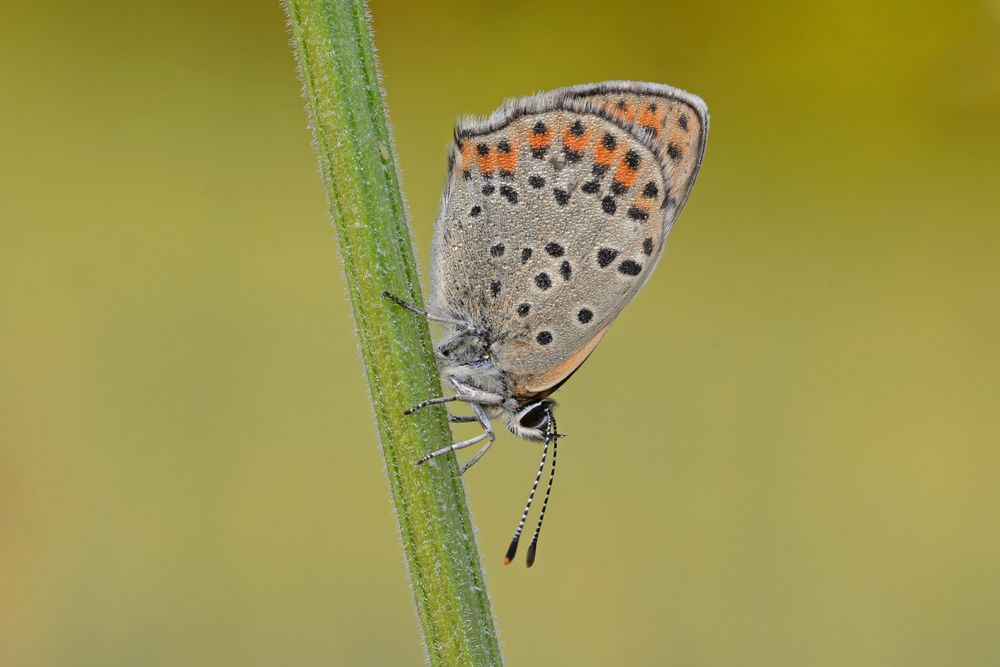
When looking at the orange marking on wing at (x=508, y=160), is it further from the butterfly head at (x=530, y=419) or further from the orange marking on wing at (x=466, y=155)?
the butterfly head at (x=530, y=419)

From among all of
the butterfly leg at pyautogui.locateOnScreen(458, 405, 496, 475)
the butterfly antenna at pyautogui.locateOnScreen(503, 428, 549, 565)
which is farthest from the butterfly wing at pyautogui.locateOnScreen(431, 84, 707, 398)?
the butterfly antenna at pyautogui.locateOnScreen(503, 428, 549, 565)

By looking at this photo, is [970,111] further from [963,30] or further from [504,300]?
[504,300]

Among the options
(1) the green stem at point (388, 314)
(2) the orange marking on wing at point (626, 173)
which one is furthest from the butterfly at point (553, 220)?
(1) the green stem at point (388, 314)

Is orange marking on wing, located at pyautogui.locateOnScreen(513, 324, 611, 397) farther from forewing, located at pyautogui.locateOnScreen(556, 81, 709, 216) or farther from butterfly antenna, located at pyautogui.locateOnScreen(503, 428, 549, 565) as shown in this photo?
forewing, located at pyautogui.locateOnScreen(556, 81, 709, 216)

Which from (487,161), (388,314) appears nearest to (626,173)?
(487,161)

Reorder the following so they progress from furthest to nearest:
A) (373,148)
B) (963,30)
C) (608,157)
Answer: (963,30), (608,157), (373,148)

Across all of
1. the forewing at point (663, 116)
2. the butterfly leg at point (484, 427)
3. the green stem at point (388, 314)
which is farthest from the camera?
the butterfly leg at point (484, 427)

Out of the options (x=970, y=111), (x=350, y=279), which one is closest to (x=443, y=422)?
(x=350, y=279)
